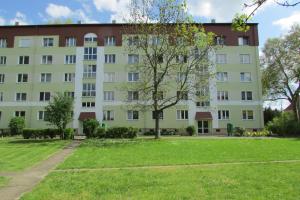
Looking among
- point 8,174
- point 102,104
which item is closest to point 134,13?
point 102,104

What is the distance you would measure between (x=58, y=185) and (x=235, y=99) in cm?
4477

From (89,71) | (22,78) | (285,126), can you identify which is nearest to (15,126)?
(22,78)

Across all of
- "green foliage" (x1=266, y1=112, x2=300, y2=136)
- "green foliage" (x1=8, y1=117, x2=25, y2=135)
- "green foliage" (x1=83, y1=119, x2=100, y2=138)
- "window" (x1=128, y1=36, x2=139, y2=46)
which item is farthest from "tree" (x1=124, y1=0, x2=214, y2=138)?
"green foliage" (x1=8, y1=117, x2=25, y2=135)

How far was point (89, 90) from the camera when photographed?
170 ft

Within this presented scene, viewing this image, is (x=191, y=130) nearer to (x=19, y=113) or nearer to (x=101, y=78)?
(x=101, y=78)

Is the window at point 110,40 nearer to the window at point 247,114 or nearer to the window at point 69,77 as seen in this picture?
the window at point 69,77

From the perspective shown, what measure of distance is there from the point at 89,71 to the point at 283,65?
30.8 meters

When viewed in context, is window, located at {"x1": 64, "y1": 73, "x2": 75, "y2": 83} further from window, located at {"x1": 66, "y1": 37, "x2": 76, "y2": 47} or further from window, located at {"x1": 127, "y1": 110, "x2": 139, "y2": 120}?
window, located at {"x1": 127, "y1": 110, "x2": 139, "y2": 120}

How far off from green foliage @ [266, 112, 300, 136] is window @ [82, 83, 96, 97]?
87.3ft

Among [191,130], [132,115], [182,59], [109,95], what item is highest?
[182,59]

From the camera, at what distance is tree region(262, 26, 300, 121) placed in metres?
51.2

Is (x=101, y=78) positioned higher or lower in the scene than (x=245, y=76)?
lower

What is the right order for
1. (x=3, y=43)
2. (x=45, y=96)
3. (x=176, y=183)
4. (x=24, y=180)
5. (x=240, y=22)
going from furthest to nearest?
(x=3, y=43), (x=45, y=96), (x=24, y=180), (x=176, y=183), (x=240, y=22)

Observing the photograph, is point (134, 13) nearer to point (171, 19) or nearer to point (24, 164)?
point (171, 19)
